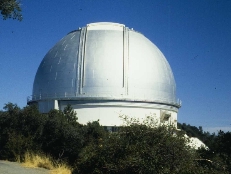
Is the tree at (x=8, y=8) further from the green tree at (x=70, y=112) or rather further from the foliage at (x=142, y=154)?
the green tree at (x=70, y=112)

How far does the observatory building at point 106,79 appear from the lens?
30875mm

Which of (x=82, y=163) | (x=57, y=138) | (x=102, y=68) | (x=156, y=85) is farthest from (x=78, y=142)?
(x=156, y=85)

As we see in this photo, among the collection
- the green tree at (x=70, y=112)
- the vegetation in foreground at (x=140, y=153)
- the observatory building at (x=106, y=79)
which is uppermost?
the observatory building at (x=106, y=79)

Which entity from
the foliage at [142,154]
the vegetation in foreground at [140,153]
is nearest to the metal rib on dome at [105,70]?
the vegetation in foreground at [140,153]

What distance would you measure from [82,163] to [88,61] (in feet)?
68.2

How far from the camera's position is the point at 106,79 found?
30734 millimetres

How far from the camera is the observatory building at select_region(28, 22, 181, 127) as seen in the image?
30875 mm

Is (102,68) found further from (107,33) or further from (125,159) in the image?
(125,159)

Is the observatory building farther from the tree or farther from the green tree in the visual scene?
the tree

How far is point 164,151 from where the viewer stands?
9.74m

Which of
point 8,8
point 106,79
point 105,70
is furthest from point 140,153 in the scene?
point 105,70

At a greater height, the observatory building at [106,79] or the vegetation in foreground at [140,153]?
the observatory building at [106,79]

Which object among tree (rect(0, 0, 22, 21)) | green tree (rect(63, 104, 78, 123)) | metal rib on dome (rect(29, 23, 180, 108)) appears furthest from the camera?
metal rib on dome (rect(29, 23, 180, 108))

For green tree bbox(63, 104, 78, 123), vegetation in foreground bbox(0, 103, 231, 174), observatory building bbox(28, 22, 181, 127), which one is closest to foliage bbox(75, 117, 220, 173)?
vegetation in foreground bbox(0, 103, 231, 174)
